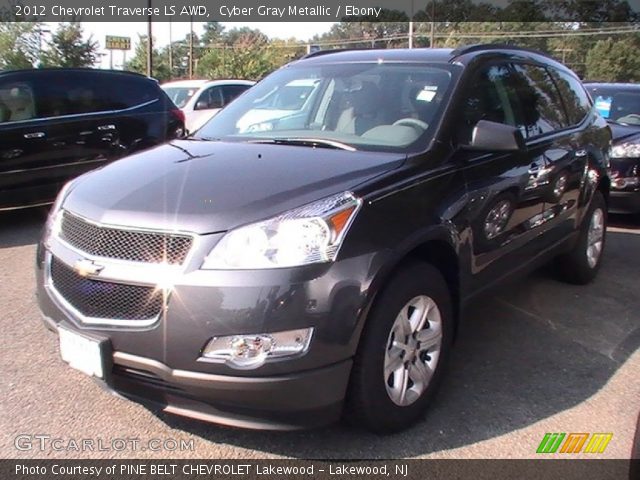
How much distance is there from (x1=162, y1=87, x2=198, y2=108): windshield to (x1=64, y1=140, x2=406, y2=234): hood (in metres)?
8.74

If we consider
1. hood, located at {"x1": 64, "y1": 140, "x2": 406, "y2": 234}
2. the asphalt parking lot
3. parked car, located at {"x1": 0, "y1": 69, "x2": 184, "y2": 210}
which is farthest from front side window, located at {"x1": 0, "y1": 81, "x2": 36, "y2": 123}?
hood, located at {"x1": 64, "y1": 140, "x2": 406, "y2": 234}

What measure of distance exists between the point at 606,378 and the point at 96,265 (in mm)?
2798

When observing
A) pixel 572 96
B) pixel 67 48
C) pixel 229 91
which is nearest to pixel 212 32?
pixel 67 48

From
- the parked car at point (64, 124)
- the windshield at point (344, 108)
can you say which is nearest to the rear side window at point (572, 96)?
the windshield at point (344, 108)

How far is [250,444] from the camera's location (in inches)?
110

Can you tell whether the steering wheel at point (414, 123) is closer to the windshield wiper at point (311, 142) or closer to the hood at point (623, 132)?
the windshield wiper at point (311, 142)

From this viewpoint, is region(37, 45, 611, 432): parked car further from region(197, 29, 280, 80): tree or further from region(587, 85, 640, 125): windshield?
region(197, 29, 280, 80): tree

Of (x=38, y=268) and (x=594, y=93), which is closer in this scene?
(x=38, y=268)

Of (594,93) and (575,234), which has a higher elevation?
(594,93)

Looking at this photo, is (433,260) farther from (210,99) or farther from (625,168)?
(210,99)

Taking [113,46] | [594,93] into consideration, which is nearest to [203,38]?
[113,46]

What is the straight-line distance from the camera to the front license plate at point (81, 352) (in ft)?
8.27

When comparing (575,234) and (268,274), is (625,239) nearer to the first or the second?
(575,234)

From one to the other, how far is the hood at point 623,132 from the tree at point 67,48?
26.8 m
